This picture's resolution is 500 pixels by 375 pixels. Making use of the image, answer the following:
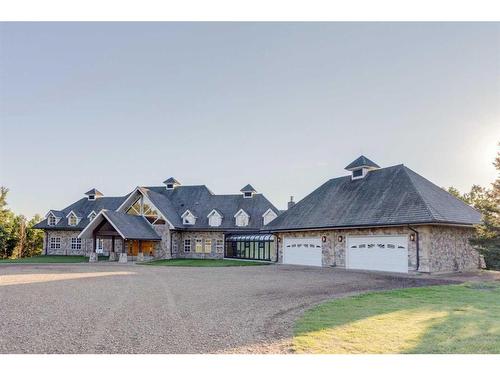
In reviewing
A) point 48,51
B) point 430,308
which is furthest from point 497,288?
point 48,51

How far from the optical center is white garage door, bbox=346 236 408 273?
20.8 m

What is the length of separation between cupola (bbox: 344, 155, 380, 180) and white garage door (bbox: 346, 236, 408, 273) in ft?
20.0

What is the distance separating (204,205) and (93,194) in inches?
535

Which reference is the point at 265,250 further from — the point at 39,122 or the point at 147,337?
the point at 147,337

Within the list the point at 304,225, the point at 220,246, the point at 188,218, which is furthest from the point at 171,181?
the point at 304,225

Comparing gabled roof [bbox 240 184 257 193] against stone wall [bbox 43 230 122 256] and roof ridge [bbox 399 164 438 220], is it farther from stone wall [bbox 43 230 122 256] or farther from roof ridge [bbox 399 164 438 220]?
roof ridge [bbox 399 164 438 220]

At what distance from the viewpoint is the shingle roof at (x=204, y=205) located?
36375 mm

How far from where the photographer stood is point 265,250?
32.3m

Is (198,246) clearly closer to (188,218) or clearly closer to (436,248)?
(188,218)

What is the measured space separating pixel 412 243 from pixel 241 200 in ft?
69.2

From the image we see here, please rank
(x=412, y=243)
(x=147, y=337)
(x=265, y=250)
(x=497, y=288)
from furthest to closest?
(x=265, y=250) → (x=412, y=243) → (x=497, y=288) → (x=147, y=337)

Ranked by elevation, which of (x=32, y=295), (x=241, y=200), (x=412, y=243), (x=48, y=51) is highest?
(x=48, y=51)

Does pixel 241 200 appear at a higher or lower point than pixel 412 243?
higher

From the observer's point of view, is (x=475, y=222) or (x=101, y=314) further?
(x=475, y=222)
